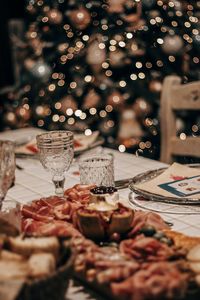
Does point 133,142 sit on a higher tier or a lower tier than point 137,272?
lower

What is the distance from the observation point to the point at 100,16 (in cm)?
317

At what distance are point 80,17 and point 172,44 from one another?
556 mm

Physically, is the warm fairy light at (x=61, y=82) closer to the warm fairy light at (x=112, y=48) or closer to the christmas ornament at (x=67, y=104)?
the christmas ornament at (x=67, y=104)

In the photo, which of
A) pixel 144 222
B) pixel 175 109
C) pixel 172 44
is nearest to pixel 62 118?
pixel 172 44

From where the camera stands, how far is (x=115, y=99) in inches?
132

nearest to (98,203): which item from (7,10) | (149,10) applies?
(149,10)

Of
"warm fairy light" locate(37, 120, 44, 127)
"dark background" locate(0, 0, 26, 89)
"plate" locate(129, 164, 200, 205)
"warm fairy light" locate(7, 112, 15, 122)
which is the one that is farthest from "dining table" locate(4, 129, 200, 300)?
"dark background" locate(0, 0, 26, 89)

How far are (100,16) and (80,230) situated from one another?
239 cm

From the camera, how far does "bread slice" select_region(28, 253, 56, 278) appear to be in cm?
73

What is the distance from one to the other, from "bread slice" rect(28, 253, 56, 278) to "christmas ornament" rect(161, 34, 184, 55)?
2295 mm

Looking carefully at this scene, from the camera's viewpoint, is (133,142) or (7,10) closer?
(133,142)

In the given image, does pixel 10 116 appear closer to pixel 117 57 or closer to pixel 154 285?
pixel 117 57

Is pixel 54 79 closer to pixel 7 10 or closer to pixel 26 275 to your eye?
pixel 7 10

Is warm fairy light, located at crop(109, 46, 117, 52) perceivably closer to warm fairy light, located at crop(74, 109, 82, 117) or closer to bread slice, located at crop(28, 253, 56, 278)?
warm fairy light, located at crop(74, 109, 82, 117)
